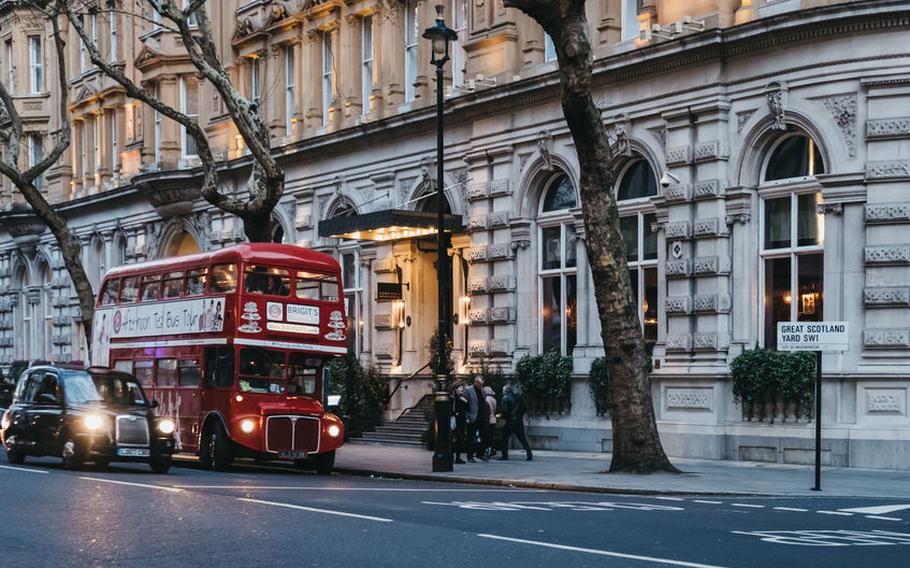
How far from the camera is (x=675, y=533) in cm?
1478

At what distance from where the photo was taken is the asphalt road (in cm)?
1265

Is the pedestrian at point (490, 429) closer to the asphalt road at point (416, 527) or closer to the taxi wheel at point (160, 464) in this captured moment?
the taxi wheel at point (160, 464)

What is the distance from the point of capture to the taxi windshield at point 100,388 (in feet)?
83.4

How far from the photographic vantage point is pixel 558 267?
3241cm

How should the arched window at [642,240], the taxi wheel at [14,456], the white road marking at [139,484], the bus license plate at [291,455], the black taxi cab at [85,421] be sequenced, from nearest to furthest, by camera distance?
the white road marking at [139,484] → the black taxi cab at [85,421] → the taxi wheel at [14,456] → the bus license plate at [291,455] → the arched window at [642,240]

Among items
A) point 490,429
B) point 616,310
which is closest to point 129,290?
point 490,429

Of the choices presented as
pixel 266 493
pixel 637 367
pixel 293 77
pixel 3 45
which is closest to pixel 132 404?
pixel 266 493

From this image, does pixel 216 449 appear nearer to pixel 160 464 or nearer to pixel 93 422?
pixel 160 464

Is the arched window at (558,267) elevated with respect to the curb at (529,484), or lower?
elevated

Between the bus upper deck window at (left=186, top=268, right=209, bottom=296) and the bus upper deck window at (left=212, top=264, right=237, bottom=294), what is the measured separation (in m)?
0.34

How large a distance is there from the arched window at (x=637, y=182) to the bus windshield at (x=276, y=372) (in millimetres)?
7776

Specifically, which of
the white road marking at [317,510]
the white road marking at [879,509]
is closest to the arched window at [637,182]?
the white road marking at [879,509]

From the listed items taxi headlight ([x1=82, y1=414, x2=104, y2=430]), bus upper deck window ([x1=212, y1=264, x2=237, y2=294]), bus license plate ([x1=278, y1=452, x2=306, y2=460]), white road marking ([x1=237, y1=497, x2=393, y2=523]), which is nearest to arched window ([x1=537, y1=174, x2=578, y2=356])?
bus license plate ([x1=278, y1=452, x2=306, y2=460])

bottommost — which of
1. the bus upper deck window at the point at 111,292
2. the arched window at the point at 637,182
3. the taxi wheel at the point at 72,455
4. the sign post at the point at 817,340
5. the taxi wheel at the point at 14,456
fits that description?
the taxi wheel at the point at 14,456
